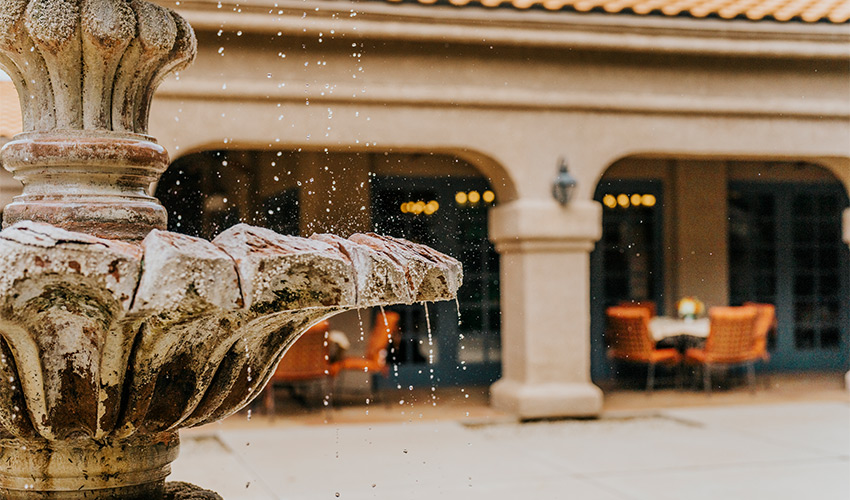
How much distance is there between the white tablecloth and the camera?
11008 millimetres

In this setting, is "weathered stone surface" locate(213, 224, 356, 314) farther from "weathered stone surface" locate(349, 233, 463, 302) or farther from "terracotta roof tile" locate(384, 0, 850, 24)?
"terracotta roof tile" locate(384, 0, 850, 24)

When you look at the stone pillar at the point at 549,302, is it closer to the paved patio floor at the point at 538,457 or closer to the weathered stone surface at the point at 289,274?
the paved patio floor at the point at 538,457

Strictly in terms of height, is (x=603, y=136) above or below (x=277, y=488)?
above

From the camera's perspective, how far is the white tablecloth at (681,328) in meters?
11.0

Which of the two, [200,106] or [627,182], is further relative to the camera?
[627,182]

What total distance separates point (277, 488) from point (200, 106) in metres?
3.52

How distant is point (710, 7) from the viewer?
9.15m

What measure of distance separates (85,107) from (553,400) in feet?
24.4

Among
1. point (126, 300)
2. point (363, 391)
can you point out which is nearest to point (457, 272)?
point (126, 300)

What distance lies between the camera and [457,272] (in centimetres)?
243

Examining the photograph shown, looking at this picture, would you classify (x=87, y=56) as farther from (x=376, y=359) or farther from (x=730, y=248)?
(x=730, y=248)

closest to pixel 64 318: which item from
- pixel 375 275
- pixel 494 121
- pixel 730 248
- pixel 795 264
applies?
pixel 375 275

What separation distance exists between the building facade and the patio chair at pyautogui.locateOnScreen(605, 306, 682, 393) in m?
1.24

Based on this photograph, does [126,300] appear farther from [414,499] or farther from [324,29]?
[324,29]
